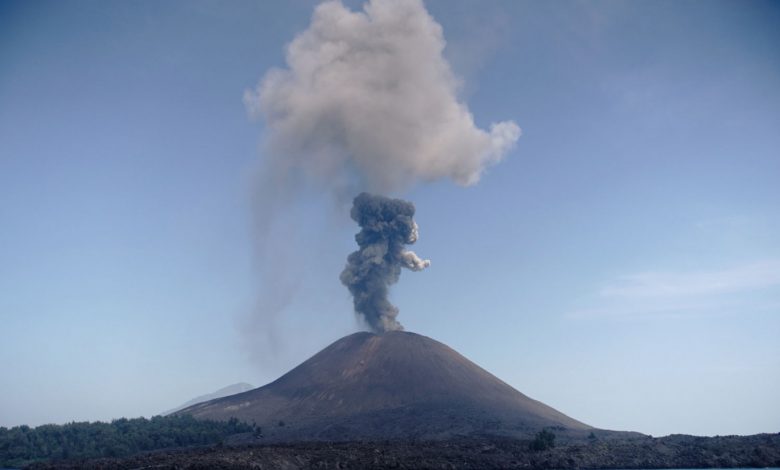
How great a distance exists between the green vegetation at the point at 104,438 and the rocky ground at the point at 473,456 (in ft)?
50.8

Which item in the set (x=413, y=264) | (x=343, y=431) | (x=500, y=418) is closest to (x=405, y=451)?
(x=343, y=431)

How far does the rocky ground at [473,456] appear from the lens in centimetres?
8325

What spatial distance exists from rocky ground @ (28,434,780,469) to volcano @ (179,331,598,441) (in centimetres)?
1566

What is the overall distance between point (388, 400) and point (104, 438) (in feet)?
180

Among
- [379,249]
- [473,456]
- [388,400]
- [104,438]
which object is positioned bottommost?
[473,456]

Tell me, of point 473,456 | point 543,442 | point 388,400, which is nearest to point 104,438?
point 388,400

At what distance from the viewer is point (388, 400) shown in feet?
465

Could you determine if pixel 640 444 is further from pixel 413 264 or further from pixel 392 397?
pixel 413 264

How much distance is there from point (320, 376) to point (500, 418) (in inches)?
2075

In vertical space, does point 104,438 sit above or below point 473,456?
above

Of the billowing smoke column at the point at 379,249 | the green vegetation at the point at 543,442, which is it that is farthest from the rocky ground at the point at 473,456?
the billowing smoke column at the point at 379,249

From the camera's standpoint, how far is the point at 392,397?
144 metres

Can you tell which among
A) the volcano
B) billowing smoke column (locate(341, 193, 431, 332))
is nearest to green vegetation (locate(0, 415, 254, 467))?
the volcano

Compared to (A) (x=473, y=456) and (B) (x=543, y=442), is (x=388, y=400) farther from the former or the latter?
(A) (x=473, y=456)
